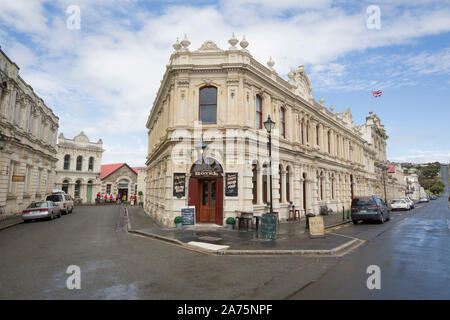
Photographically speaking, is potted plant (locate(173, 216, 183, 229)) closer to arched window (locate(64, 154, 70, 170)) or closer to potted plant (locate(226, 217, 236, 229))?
potted plant (locate(226, 217, 236, 229))

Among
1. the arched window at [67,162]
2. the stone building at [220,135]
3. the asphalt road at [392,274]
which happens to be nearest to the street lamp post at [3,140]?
the stone building at [220,135]

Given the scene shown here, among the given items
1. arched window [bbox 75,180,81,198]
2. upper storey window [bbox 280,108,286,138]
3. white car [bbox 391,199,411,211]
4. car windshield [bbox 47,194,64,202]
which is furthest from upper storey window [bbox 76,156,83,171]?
white car [bbox 391,199,411,211]

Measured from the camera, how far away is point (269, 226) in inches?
452

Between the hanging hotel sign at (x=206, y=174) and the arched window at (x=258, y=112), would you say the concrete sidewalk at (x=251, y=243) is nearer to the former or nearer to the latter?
the hanging hotel sign at (x=206, y=174)

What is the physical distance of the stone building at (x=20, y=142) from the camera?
63.2 feet

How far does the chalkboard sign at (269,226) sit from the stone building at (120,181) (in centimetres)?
4130

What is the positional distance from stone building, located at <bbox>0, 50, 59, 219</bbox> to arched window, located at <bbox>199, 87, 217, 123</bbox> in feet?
43.6

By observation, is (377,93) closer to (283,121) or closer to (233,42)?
(283,121)

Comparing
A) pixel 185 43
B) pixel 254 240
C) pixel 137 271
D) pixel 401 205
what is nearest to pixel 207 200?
pixel 254 240

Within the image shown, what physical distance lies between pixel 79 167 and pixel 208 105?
1489 inches

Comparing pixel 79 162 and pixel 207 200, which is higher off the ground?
pixel 79 162

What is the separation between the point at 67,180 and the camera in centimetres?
4431

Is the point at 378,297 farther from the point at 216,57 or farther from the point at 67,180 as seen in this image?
the point at 67,180
